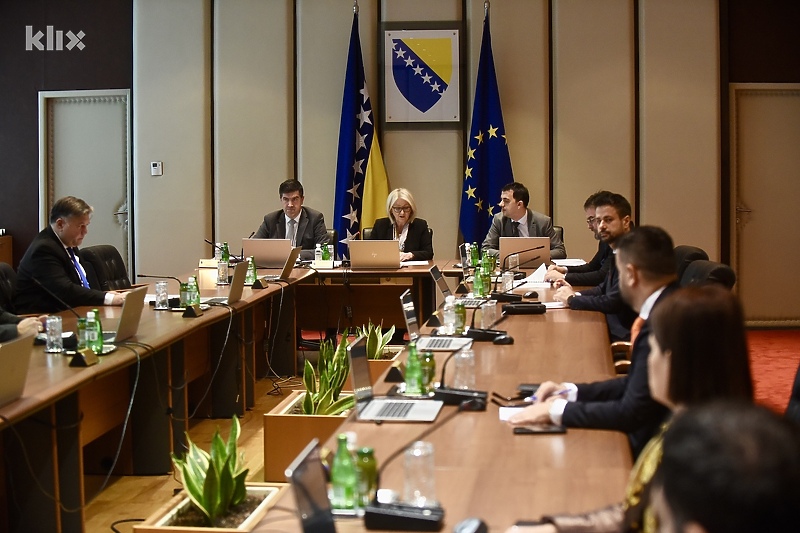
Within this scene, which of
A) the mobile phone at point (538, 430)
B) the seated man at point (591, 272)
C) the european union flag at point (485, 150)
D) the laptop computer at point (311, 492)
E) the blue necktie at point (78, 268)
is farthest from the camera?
the european union flag at point (485, 150)

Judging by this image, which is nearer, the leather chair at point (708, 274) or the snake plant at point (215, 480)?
the snake plant at point (215, 480)

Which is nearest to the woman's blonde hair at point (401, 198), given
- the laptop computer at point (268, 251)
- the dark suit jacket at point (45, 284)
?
the laptop computer at point (268, 251)

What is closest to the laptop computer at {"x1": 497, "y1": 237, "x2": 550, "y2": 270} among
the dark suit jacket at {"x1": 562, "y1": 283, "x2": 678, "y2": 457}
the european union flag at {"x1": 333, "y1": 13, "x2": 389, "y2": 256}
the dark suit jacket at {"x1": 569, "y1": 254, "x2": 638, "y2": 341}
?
the dark suit jacket at {"x1": 569, "y1": 254, "x2": 638, "y2": 341}

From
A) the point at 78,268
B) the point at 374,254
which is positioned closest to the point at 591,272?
the point at 374,254

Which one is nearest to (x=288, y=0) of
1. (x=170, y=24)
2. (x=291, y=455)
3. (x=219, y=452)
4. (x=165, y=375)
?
(x=170, y=24)

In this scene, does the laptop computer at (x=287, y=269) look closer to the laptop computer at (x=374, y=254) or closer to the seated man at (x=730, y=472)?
the laptop computer at (x=374, y=254)

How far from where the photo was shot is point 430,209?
8.44 m

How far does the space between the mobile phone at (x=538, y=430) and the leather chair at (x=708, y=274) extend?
161 centimetres

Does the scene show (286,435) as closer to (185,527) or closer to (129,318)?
(129,318)

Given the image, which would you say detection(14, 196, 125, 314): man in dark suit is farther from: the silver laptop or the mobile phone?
the mobile phone

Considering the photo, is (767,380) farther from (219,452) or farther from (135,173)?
(135,173)

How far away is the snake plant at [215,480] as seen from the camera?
2688 mm

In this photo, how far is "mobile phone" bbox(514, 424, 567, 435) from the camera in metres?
2.38

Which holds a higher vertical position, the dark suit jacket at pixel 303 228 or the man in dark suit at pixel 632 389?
the dark suit jacket at pixel 303 228
